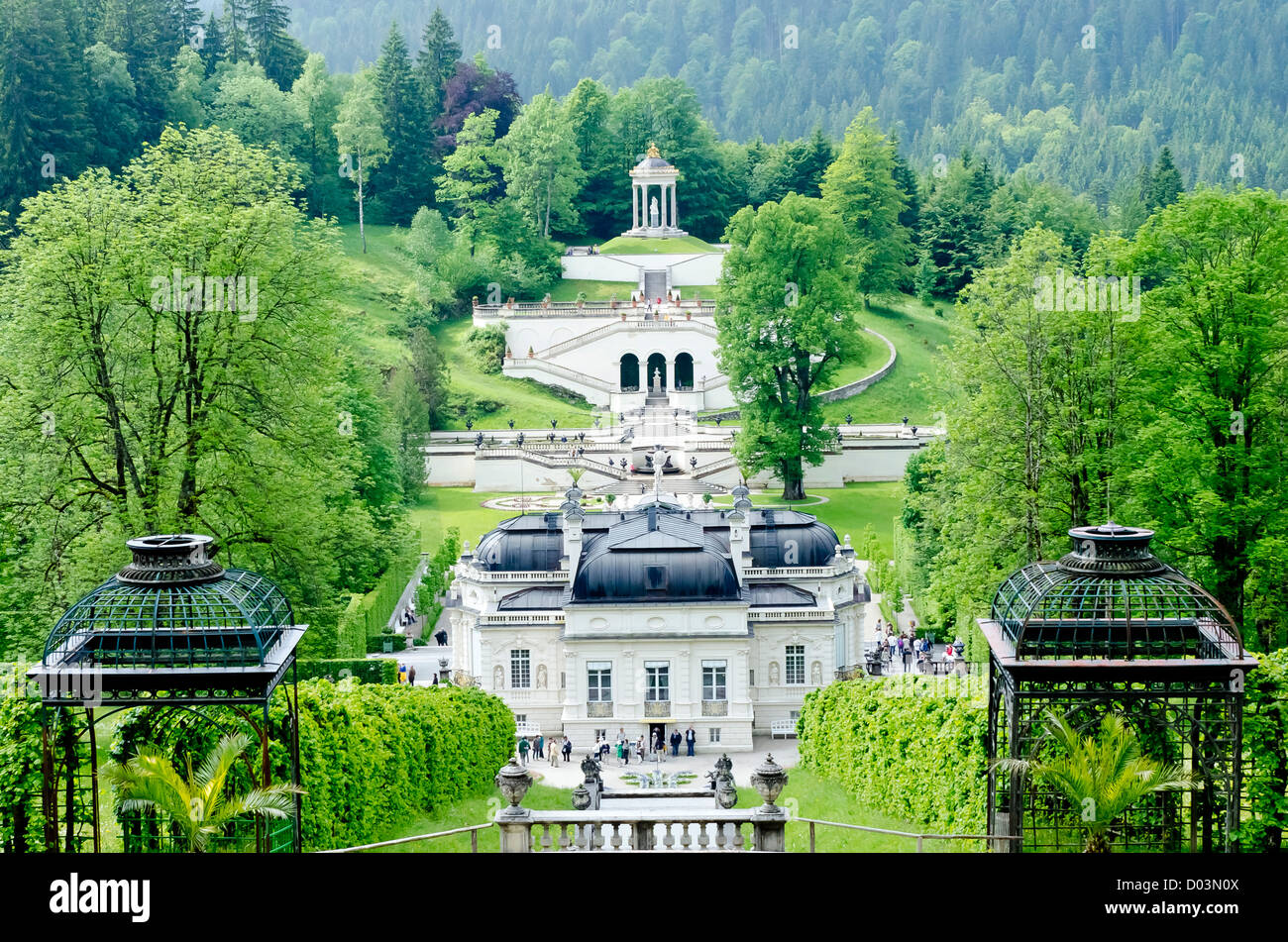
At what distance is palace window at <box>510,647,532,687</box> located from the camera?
157 feet

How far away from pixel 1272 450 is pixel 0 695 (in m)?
27.8

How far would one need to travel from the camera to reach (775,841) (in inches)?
834

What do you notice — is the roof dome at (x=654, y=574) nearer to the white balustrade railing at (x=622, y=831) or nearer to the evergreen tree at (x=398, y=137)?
the white balustrade railing at (x=622, y=831)

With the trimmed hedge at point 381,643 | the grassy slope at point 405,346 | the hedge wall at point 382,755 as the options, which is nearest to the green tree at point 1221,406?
the hedge wall at point 382,755

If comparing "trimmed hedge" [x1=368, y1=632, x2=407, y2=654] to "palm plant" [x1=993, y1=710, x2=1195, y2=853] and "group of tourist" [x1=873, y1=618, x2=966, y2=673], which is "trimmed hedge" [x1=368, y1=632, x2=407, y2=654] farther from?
"palm plant" [x1=993, y1=710, x2=1195, y2=853]

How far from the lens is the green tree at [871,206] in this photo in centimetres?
10481

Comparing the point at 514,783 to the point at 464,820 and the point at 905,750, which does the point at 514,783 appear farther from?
the point at 905,750

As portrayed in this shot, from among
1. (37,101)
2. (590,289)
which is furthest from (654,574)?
(590,289)

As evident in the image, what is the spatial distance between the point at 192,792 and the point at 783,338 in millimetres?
56243

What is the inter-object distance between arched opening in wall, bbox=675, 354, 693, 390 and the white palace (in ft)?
154

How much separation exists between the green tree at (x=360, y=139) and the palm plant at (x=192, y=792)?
94041 millimetres

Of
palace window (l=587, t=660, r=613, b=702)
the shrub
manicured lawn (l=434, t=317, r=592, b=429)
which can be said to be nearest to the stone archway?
manicured lawn (l=434, t=317, r=592, b=429)

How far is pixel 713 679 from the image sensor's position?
46.8 m
